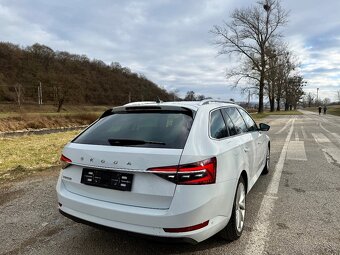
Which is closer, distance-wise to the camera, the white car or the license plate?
the white car

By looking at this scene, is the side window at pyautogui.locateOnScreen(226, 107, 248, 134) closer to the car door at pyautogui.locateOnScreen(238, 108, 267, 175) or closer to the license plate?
the car door at pyautogui.locateOnScreen(238, 108, 267, 175)

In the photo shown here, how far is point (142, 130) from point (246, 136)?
1.87m

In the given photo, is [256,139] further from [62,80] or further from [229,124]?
[62,80]

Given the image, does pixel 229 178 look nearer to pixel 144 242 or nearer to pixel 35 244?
pixel 144 242

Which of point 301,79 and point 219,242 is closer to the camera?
point 219,242

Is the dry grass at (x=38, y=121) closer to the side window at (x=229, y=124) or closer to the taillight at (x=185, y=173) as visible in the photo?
the side window at (x=229, y=124)

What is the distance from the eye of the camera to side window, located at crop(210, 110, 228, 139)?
364 centimetres

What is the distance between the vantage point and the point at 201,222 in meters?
3.04

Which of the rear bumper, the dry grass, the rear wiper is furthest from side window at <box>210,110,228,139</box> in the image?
the dry grass

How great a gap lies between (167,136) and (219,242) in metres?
1.37

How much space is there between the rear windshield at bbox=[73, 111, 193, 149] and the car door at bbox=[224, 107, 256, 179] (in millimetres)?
1161

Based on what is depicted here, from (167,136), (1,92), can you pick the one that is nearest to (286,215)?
(167,136)

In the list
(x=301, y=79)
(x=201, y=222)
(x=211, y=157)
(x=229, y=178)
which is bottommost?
(x=201, y=222)

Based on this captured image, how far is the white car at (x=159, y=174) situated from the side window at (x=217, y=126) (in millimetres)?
19
